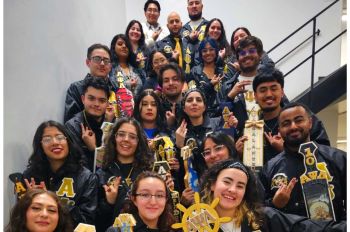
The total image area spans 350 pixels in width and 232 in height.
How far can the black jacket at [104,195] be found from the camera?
3.17 metres

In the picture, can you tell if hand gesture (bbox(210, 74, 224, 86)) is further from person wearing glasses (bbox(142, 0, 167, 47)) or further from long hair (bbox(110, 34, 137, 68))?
person wearing glasses (bbox(142, 0, 167, 47))

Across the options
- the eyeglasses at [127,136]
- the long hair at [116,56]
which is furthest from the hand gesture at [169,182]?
the long hair at [116,56]

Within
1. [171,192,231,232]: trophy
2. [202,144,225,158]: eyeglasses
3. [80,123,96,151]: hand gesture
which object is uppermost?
[80,123,96,151]: hand gesture

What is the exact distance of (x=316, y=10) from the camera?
7539mm

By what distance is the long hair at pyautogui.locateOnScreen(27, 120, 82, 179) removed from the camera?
3371 millimetres

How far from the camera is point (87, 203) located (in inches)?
127

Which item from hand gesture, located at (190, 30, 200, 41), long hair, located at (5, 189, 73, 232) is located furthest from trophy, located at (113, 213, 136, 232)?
hand gesture, located at (190, 30, 200, 41)

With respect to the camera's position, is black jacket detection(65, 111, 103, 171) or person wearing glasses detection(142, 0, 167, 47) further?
person wearing glasses detection(142, 0, 167, 47)

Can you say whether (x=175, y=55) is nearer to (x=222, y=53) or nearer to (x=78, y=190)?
(x=222, y=53)

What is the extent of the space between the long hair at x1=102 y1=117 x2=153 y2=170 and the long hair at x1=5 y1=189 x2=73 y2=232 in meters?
0.64

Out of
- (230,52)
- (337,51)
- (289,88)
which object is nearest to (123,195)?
(230,52)

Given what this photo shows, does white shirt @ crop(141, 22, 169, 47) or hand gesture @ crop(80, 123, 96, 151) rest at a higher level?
white shirt @ crop(141, 22, 169, 47)

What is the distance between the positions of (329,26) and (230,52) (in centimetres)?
272

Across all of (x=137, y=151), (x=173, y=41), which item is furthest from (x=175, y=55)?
(x=137, y=151)
